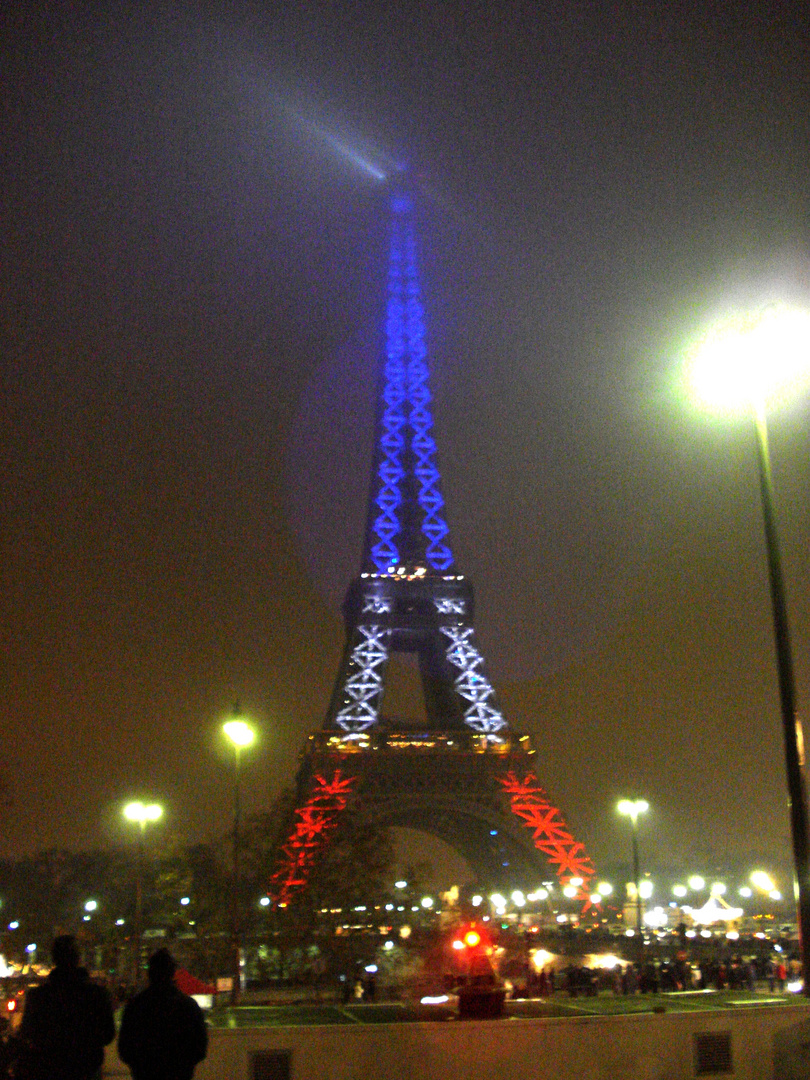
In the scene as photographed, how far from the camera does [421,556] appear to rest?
257 feet

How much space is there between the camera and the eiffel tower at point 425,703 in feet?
214

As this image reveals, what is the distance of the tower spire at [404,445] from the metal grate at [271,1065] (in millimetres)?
64315

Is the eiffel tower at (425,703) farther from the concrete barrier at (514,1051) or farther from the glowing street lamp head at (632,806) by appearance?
the concrete barrier at (514,1051)

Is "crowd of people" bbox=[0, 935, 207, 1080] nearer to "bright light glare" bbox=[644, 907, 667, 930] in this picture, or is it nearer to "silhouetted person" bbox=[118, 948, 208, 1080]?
"silhouetted person" bbox=[118, 948, 208, 1080]

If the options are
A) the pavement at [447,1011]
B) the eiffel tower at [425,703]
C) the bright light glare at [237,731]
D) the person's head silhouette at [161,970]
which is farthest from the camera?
the eiffel tower at [425,703]

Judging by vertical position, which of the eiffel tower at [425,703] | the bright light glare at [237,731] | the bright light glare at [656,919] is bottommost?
the bright light glare at [656,919]

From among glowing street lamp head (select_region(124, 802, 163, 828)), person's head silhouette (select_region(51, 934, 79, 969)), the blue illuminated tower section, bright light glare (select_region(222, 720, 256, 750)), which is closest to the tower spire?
the blue illuminated tower section

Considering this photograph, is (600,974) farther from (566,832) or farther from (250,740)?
(566,832)

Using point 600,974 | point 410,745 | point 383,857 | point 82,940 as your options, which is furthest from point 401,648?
point 600,974

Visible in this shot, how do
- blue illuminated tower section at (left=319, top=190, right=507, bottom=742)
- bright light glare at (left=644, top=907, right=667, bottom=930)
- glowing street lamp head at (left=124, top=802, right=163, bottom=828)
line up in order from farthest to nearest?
bright light glare at (left=644, top=907, right=667, bottom=930) → blue illuminated tower section at (left=319, top=190, right=507, bottom=742) → glowing street lamp head at (left=124, top=802, right=163, bottom=828)

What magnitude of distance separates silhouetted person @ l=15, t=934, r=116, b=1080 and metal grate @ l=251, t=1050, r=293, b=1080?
519 centimetres

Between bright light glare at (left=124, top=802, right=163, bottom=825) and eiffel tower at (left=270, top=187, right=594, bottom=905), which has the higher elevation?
eiffel tower at (left=270, top=187, right=594, bottom=905)

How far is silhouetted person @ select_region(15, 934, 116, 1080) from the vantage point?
7.49m

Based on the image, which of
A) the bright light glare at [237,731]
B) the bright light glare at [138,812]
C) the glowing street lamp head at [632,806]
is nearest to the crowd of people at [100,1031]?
the bright light glare at [237,731]
